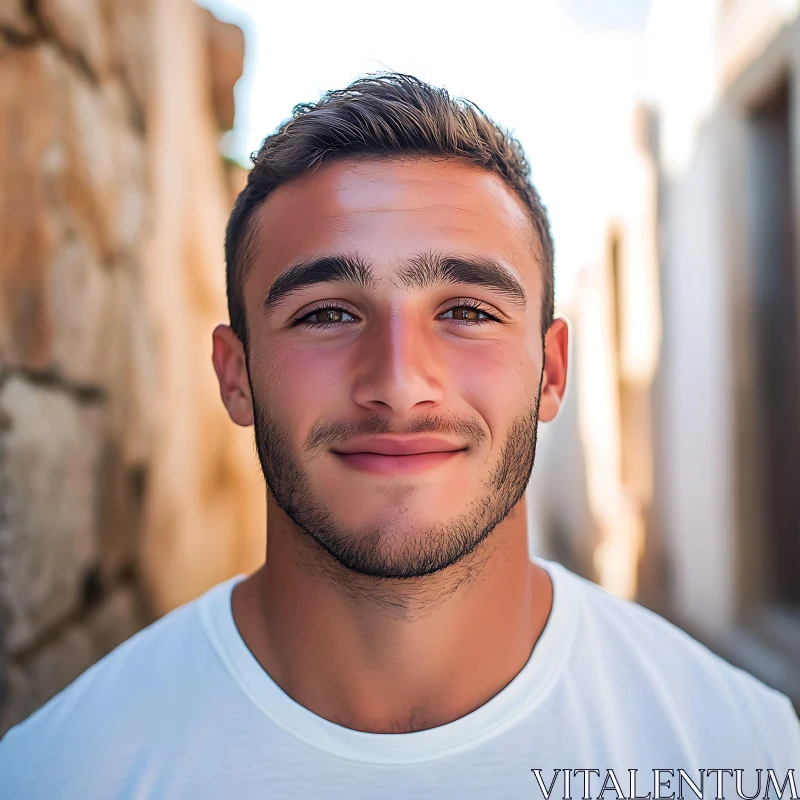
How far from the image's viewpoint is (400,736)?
38.9 inches

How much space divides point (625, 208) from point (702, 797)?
4.72 m

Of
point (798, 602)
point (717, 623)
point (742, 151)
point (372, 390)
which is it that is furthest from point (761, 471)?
point (372, 390)

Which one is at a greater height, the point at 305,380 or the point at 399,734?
the point at 305,380

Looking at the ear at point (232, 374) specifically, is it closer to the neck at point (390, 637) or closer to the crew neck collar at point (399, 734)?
the neck at point (390, 637)

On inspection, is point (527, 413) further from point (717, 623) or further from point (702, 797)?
point (717, 623)

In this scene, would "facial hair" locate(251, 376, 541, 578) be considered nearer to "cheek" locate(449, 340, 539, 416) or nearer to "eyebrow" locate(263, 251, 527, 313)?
"cheek" locate(449, 340, 539, 416)

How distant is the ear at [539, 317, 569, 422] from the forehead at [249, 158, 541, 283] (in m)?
0.17

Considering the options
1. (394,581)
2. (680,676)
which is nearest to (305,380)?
(394,581)

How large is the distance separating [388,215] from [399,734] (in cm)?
75

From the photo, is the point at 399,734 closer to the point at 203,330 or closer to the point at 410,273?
the point at 410,273

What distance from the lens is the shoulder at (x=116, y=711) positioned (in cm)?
98

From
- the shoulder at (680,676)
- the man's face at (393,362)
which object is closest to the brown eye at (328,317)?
the man's face at (393,362)

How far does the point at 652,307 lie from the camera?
4.45m

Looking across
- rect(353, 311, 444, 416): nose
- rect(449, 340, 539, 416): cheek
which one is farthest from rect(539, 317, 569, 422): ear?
rect(353, 311, 444, 416): nose
